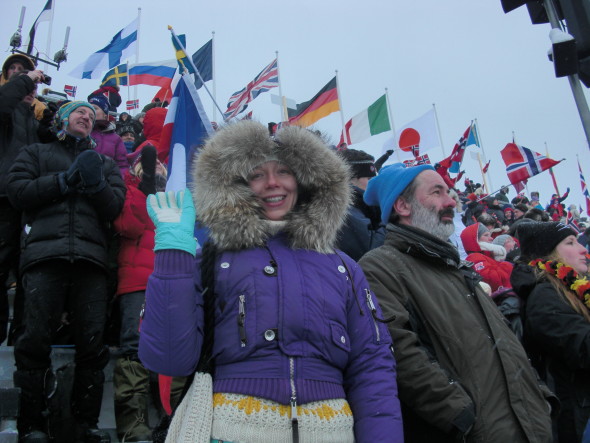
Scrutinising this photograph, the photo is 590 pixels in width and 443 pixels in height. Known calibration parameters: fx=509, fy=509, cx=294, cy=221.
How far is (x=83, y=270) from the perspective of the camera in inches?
144

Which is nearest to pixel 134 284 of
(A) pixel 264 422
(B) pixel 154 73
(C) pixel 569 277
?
(A) pixel 264 422

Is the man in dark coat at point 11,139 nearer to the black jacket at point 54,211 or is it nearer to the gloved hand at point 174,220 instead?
the black jacket at point 54,211

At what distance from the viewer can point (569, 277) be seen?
132 inches

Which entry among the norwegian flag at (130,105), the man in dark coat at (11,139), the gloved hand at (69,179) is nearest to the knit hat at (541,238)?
the gloved hand at (69,179)

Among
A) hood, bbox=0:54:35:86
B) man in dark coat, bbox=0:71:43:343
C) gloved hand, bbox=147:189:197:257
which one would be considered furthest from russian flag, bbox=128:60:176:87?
gloved hand, bbox=147:189:197:257

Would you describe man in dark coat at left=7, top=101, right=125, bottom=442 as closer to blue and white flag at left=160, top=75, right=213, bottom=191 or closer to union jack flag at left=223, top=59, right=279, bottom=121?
blue and white flag at left=160, top=75, right=213, bottom=191

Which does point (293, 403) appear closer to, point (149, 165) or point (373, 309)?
point (373, 309)

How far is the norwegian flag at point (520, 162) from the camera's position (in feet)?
33.9

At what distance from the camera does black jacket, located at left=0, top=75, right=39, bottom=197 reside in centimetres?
427

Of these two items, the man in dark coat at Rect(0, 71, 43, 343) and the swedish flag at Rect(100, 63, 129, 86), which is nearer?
the man in dark coat at Rect(0, 71, 43, 343)

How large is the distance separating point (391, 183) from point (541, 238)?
140cm

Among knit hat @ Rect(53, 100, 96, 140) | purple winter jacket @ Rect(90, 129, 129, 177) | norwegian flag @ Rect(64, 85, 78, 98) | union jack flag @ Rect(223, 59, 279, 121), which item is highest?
norwegian flag @ Rect(64, 85, 78, 98)

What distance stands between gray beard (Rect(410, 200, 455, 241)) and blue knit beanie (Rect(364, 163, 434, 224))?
17cm

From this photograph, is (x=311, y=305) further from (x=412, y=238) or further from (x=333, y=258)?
(x=412, y=238)
